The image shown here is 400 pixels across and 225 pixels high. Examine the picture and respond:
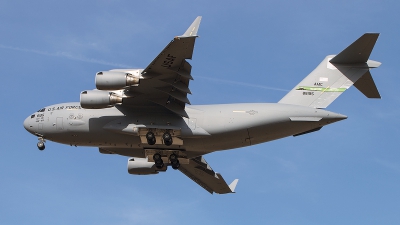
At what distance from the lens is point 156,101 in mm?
19172

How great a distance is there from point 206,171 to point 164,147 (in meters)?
2.75

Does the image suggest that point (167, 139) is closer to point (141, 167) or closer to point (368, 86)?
Result: point (141, 167)

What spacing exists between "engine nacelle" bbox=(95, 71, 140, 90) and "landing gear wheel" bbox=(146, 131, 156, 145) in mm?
1601

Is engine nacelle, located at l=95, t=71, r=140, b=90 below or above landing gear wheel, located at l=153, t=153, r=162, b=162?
above

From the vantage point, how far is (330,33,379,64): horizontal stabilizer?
19125mm

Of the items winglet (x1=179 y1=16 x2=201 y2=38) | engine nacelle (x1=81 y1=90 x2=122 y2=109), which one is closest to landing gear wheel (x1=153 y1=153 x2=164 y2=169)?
engine nacelle (x1=81 y1=90 x2=122 y2=109)

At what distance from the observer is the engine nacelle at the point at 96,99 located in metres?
18.7

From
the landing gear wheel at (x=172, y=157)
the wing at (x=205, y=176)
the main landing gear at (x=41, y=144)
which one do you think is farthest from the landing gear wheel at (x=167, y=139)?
the main landing gear at (x=41, y=144)

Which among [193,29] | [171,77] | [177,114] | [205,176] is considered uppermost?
[193,29]

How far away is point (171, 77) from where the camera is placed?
18.2 metres

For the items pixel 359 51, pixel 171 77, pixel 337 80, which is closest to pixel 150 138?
pixel 171 77

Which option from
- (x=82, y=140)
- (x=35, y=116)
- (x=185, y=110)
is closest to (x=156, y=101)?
(x=185, y=110)

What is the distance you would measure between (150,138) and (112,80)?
6.45ft

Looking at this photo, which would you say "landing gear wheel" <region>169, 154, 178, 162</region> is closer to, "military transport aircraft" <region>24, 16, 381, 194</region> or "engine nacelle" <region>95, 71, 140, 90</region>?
"military transport aircraft" <region>24, 16, 381, 194</region>
